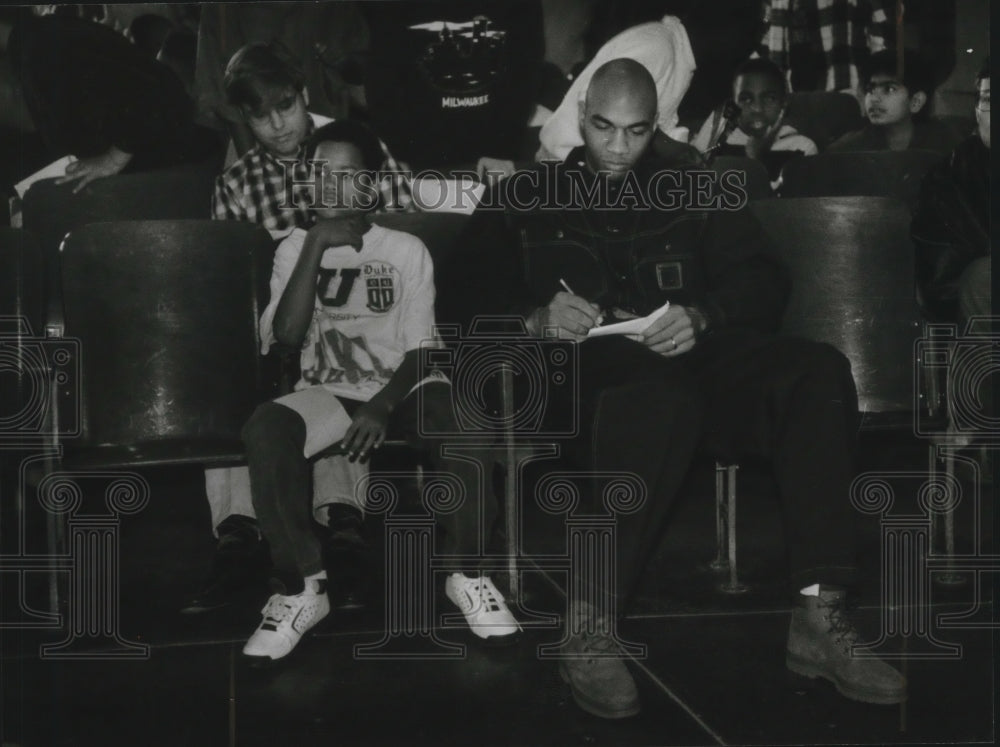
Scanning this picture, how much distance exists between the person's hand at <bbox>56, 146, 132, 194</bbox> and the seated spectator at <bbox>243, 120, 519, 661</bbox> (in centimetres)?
42

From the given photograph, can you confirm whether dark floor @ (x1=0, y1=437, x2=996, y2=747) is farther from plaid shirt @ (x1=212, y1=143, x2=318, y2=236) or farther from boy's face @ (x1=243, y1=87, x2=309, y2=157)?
boy's face @ (x1=243, y1=87, x2=309, y2=157)

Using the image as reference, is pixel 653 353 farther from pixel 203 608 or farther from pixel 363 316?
pixel 203 608

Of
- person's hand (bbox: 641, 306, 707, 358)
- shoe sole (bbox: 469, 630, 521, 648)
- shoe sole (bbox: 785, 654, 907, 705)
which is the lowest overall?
shoe sole (bbox: 785, 654, 907, 705)

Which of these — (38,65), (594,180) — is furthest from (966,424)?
(38,65)

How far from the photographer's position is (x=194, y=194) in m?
2.73

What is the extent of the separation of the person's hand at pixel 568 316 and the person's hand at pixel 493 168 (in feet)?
1.00

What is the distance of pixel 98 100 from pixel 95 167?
0.15 m

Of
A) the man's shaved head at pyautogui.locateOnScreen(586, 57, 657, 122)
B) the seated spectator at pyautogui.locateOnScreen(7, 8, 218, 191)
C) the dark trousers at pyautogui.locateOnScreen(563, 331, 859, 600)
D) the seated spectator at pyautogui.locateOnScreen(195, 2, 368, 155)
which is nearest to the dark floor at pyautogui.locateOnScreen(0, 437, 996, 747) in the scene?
the dark trousers at pyautogui.locateOnScreen(563, 331, 859, 600)

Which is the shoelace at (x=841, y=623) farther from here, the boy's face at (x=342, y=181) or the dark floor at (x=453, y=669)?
the boy's face at (x=342, y=181)

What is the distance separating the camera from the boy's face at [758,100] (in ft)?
9.01

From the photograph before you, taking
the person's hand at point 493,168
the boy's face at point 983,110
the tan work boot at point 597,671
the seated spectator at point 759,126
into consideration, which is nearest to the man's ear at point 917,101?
the boy's face at point 983,110

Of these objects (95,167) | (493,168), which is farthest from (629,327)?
(95,167)

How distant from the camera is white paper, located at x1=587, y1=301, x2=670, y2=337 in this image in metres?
2.48

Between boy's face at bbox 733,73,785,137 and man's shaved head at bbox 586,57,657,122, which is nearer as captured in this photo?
man's shaved head at bbox 586,57,657,122
